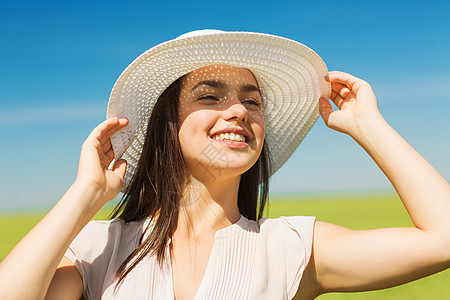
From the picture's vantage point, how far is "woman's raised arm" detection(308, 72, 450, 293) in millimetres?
2074

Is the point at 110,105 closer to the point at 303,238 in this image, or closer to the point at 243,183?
the point at 243,183

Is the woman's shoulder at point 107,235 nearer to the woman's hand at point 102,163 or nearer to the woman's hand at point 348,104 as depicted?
the woman's hand at point 102,163

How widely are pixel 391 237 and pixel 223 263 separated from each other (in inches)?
32.9

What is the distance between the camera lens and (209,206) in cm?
248

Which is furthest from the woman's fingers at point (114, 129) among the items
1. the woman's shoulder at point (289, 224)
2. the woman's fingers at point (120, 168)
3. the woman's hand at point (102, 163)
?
the woman's shoulder at point (289, 224)

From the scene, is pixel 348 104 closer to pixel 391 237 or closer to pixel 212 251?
pixel 391 237

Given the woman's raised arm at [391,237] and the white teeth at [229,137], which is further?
the white teeth at [229,137]

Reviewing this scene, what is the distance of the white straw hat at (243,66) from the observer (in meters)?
2.39

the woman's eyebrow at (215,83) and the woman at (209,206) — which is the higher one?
the woman's eyebrow at (215,83)

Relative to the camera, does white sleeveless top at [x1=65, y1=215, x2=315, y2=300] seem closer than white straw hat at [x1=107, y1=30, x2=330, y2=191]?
Yes

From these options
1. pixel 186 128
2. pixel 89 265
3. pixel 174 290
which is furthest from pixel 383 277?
pixel 89 265

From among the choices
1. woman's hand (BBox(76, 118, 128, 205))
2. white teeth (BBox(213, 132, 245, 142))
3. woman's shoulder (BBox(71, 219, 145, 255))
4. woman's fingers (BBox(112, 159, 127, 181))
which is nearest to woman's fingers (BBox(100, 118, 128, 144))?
woman's hand (BBox(76, 118, 128, 205))

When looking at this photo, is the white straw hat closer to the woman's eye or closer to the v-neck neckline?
the woman's eye

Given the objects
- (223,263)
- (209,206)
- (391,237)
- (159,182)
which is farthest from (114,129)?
(391,237)
